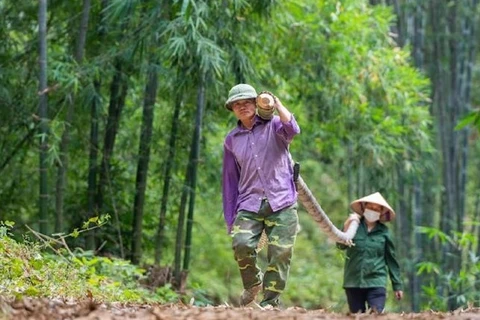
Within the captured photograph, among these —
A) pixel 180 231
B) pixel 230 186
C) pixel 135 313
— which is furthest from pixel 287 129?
pixel 180 231

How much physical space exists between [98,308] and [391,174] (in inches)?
312

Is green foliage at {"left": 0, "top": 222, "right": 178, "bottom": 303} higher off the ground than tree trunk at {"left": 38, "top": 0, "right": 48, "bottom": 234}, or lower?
lower

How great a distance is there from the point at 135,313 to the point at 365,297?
3616mm

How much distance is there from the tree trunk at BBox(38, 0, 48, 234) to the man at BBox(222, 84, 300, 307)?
8.79 feet

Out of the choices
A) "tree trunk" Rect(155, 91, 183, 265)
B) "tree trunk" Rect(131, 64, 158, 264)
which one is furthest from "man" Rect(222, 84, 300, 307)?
"tree trunk" Rect(131, 64, 158, 264)

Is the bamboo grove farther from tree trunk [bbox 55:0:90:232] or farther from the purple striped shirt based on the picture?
the purple striped shirt

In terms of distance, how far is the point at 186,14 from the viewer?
27.3 feet

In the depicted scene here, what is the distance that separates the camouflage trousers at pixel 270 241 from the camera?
6.39m

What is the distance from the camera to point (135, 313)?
4.78m

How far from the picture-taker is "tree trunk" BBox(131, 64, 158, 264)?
1018cm

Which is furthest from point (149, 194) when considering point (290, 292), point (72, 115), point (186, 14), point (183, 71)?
point (290, 292)

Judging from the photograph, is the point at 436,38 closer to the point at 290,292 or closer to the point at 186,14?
the point at 290,292

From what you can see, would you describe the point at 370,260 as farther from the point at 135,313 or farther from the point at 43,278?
the point at 135,313

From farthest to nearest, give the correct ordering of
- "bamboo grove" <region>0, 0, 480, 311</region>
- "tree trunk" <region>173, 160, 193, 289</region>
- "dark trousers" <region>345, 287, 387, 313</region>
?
1. "tree trunk" <region>173, 160, 193, 289</region>
2. "bamboo grove" <region>0, 0, 480, 311</region>
3. "dark trousers" <region>345, 287, 387, 313</region>
